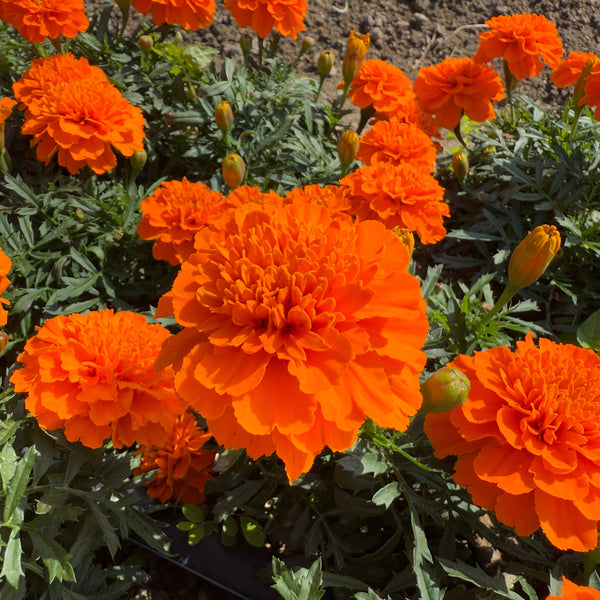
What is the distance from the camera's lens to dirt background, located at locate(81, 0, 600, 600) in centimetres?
355

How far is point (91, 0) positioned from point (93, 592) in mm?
3371

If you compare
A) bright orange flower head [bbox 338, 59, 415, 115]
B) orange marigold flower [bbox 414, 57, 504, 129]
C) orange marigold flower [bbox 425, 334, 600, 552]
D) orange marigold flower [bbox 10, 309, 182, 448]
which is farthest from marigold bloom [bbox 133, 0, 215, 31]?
orange marigold flower [bbox 425, 334, 600, 552]

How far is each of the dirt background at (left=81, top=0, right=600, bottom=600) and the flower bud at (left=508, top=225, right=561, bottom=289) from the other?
2.48 metres

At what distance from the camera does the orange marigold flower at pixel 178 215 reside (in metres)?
1.61

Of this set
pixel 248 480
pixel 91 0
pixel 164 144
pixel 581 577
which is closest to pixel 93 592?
pixel 248 480

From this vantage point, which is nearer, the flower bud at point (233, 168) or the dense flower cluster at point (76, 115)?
the flower bud at point (233, 168)

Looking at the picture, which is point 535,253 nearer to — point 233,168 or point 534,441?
point 534,441

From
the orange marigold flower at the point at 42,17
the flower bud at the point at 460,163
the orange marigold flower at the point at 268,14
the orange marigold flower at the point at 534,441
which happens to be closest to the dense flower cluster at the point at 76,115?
the orange marigold flower at the point at 42,17

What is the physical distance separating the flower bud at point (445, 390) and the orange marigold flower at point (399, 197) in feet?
2.54

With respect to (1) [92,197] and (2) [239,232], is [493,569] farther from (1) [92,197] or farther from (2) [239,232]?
(1) [92,197]

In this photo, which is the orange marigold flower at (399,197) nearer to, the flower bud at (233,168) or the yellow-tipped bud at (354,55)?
the flower bud at (233,168)

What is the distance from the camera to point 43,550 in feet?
3.42

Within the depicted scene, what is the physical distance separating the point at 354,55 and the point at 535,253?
124 centimetres

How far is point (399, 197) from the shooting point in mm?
1644
